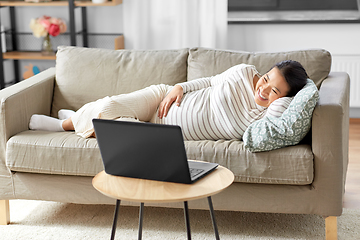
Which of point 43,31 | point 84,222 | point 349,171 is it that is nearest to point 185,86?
point 84,222

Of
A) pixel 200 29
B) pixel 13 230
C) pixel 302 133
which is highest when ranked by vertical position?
pixel 200 29

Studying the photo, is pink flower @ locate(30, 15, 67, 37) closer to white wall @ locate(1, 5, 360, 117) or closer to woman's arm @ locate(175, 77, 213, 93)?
white wall @ locate(1, 5, 360, 117)

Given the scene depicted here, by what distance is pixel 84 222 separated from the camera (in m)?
2.17

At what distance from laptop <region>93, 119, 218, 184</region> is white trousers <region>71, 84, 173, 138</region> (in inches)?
28.8

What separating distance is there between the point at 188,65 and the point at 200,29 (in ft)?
4.18

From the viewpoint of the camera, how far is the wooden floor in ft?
7.79

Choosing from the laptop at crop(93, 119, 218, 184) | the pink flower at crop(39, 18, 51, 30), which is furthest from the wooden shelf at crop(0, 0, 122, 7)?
the laptop at crop(93, 119, 218, 184)

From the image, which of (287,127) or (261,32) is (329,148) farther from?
(261,32)

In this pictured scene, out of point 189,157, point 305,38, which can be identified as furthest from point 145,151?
point 305,38

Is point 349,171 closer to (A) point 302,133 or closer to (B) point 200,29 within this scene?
(A) point 302,133

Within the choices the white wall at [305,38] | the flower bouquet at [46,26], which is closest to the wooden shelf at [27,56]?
the flower bouquet at [46,26]

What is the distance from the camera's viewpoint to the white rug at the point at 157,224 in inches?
80.0

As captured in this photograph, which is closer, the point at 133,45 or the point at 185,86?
the point at 185,86

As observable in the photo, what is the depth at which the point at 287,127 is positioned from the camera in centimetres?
188
